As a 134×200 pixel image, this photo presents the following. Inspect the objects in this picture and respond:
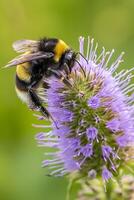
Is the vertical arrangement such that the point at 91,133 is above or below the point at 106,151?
above

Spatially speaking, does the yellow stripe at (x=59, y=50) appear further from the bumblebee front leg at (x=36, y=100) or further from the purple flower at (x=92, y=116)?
the bumblebee front leg at (x=36, y=100)

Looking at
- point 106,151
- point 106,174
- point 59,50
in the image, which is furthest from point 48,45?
point 106,174

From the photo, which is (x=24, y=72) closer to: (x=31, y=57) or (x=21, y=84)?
(x=21, y=84)

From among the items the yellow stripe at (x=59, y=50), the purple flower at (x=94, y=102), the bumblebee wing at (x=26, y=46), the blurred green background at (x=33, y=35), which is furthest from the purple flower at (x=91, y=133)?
the blurred green background at (x=33, y=35)

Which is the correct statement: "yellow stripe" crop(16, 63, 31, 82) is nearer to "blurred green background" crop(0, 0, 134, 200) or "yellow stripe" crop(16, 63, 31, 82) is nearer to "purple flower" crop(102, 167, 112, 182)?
"purple flower" crop(102, 167, 112, 182)

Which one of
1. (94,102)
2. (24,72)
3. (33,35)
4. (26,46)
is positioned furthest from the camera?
(33,35)

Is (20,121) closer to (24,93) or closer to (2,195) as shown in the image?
(2,195)
